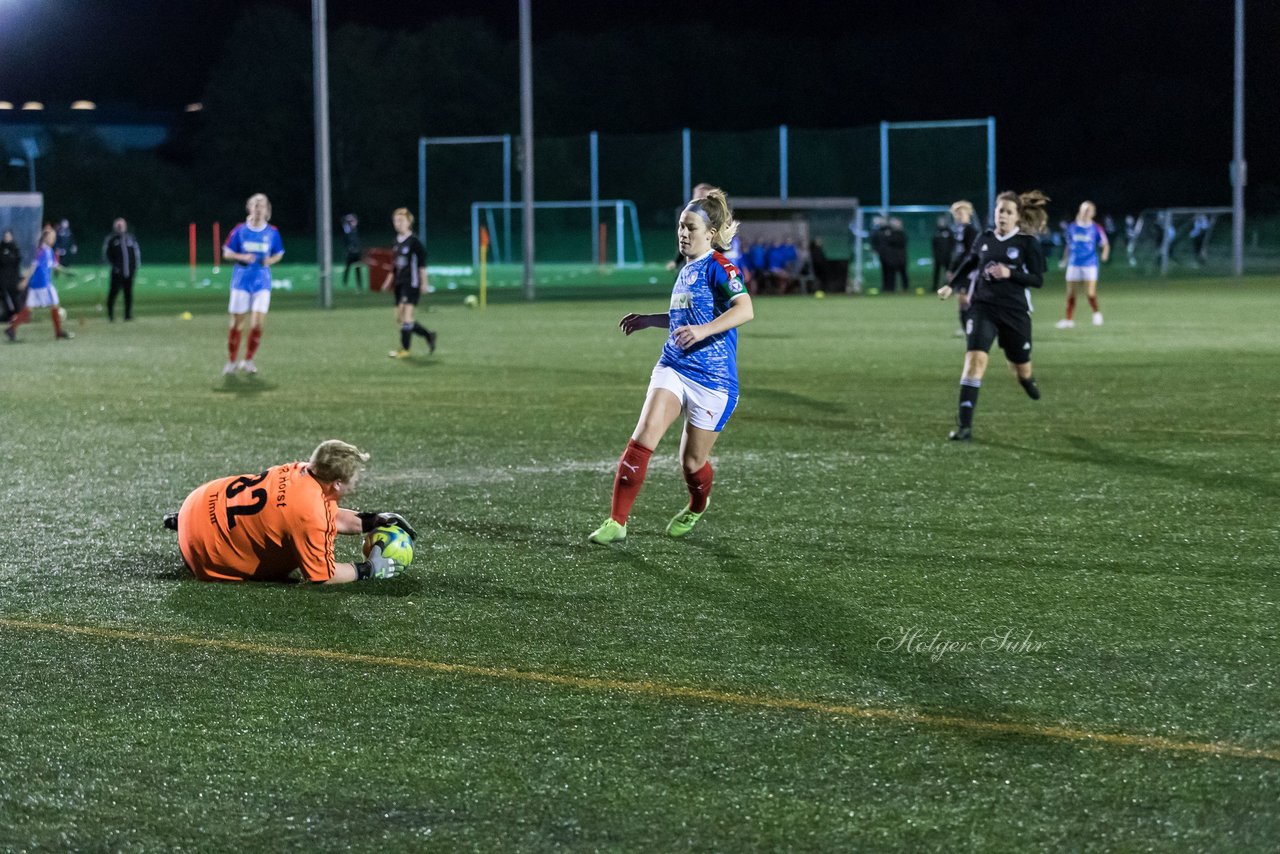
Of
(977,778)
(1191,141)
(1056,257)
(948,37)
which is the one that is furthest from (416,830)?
(948,37)

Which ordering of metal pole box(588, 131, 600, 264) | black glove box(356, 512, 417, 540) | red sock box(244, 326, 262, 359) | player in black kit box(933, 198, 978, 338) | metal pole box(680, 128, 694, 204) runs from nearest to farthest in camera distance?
1. black glove box(356, 512, 417, 540)
2. red sock box(244, 326, 262, 359)
3. player in black kit box(933, 198, 978, 338)
4. metal pole box(588, 131, 600, 264)
5. metal pole box(680, 128, 694, 204)

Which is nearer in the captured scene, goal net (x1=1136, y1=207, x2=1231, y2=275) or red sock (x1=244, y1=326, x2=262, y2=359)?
red sock (x1=244, y1=326, x2=262, y2=359)

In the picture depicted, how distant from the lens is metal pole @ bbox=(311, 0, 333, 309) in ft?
101

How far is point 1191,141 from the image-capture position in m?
77.2

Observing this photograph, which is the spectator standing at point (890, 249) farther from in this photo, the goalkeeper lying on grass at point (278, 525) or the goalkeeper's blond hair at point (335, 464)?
the goalkeeper's blond hair at point (335, 464)

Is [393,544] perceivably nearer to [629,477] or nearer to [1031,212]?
[629,477]

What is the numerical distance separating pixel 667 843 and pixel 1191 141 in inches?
3095

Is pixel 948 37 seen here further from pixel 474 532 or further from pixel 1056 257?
pixel 474 532

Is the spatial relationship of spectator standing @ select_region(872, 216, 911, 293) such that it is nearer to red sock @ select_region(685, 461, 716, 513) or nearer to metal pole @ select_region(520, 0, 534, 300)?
metal pole @ select_region(520, 0, 534, 300)

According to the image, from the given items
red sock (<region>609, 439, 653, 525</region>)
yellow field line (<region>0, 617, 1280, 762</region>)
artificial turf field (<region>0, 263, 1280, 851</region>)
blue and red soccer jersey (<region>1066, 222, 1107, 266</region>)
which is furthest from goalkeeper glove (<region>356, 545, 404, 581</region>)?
blue and red soccer jersey (<region>1066, 222, 1107, 266</region>)

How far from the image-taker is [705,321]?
803 centimetres

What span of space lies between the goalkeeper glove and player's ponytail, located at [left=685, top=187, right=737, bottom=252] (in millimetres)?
2126

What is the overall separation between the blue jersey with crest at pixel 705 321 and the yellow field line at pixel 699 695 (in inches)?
101

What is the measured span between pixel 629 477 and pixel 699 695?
8.75ft
